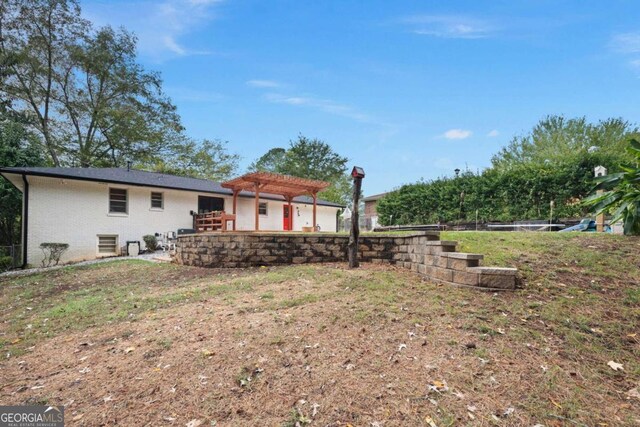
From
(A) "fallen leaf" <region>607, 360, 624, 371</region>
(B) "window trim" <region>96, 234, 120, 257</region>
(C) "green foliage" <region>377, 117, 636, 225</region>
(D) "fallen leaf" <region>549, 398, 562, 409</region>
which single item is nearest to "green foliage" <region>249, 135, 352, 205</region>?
(C) "green foliage" <region>377, 117, 636, 225</region>

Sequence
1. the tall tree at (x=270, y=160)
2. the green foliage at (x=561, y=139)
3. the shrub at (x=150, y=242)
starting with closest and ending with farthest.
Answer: the shrub at (x=150, y=242), the green foliage at (x=561, y=139), the tall tree at (x=270, y=160)

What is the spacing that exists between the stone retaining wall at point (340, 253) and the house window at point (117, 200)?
6069 mm

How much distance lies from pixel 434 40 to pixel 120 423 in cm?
1107

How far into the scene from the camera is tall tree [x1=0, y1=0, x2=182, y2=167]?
17.7 m

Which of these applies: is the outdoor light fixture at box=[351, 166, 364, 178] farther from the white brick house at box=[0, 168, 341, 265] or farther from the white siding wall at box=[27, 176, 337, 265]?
the white siding wall at box=[27, 176, 337, 265]

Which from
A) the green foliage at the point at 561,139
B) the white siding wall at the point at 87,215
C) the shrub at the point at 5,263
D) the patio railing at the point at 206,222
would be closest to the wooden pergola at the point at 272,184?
the patio railing at the point at 206,222

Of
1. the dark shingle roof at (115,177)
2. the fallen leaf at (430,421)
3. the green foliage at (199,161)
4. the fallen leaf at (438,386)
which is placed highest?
the green foliage at (199,161)

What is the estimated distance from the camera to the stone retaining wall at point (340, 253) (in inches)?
161

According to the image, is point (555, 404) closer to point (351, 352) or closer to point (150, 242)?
point (351, 352)

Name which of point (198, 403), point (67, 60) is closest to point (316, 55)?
point (198, 403)

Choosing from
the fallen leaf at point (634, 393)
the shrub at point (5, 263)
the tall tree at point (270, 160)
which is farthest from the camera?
the tall tree at point (270, 160)

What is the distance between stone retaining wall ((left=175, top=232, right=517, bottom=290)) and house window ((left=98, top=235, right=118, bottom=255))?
5.90 m

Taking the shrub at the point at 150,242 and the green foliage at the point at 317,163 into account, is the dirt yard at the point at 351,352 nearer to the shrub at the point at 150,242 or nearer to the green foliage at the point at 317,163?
the shrub at the point at 150,242

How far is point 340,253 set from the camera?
20.9 ft
